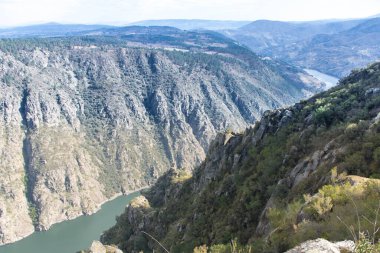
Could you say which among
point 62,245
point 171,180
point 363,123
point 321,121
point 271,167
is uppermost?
point 363,123

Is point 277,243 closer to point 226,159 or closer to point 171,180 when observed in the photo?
point 226,159

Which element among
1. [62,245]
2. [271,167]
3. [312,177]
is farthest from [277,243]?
[62,245]

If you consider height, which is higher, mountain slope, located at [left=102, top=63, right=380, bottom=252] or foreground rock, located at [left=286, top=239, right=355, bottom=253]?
foreground rock, located at [left=286, top=239, right=355, bottom=253]

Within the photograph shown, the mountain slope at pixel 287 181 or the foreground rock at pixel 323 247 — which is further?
the mountain slope at pixel 287 181

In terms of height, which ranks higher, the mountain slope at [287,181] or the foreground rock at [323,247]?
the foreground rock at [323,247]

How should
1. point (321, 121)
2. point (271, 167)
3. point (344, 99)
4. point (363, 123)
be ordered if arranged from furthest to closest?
1. point (344, 99)
2. point (321, 121)
3. point (271, 167)
4. point (363, 123)

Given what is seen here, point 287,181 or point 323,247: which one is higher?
point 323,247

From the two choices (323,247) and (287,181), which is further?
(287,181)

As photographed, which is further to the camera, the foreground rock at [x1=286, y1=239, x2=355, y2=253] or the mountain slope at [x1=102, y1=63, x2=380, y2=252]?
the mountain slope at [x1=102, y1=63, x2=380, y2=252]
